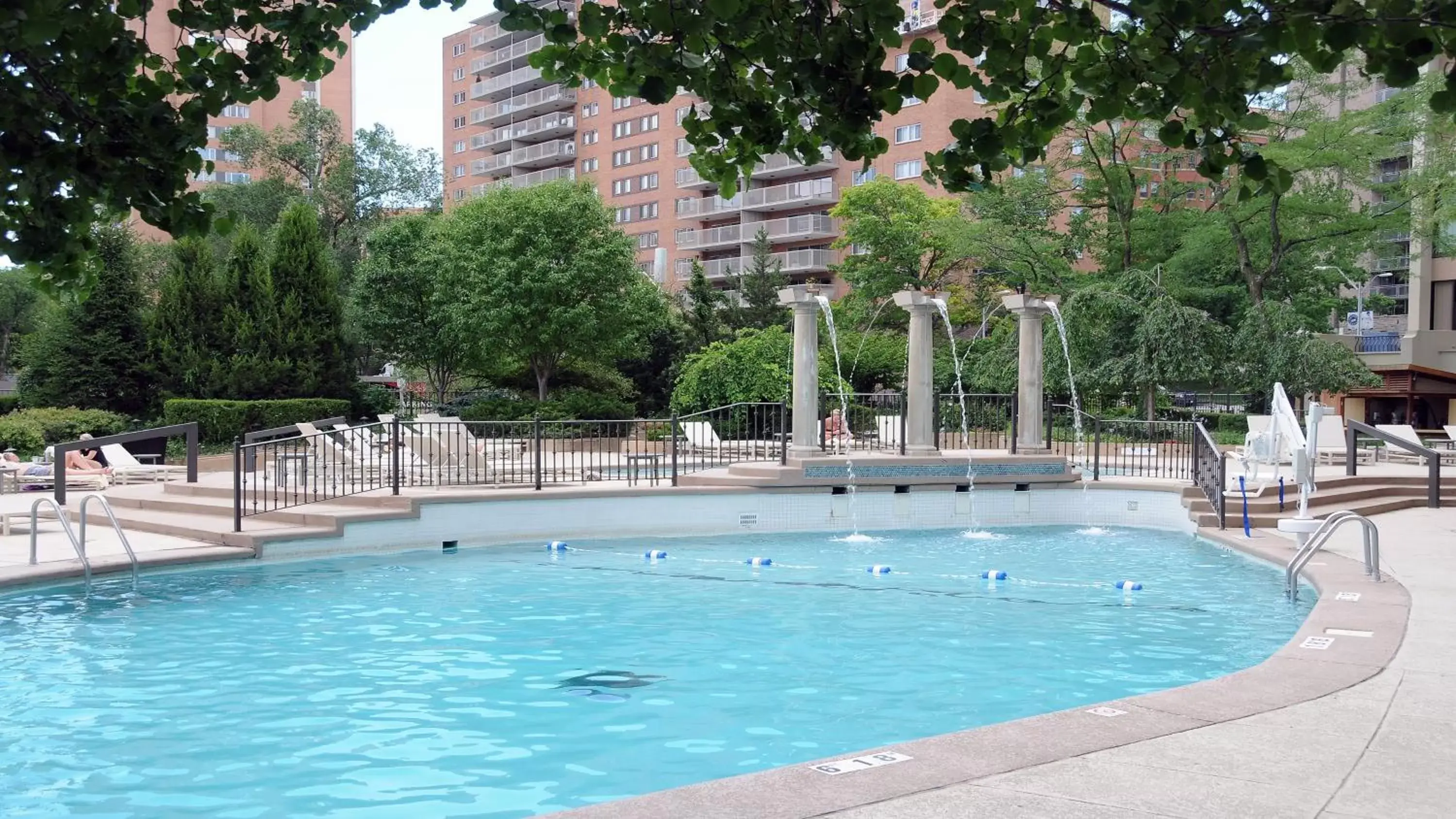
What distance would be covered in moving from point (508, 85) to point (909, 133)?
115ft

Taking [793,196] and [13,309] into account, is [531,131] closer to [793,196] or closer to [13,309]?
[793,196]

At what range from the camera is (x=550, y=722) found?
7816 millimetres

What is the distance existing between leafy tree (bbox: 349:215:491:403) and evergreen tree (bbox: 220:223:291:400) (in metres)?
5.44

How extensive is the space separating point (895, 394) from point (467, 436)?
8.47 metres

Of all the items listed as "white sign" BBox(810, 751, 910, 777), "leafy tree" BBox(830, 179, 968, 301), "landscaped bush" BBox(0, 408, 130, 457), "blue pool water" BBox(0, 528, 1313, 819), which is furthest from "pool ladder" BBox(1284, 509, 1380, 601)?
"leafy tree" BBox(830, 179, 968, 301)

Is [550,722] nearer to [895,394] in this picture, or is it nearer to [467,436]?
[467,436]

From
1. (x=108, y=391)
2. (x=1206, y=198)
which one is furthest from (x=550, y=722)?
(x=1206, y=198)

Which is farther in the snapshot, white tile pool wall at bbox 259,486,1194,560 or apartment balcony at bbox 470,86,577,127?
apartment balcony at bbox 470,86,577,127

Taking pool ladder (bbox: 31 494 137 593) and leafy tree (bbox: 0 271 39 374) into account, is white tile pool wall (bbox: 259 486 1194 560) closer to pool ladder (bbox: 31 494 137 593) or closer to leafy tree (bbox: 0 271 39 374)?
pool ladder (bbox: 31 494 137 593)

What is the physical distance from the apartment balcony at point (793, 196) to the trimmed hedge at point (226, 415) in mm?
33478

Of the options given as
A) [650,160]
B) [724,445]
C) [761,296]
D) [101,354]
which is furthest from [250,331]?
[650,160]

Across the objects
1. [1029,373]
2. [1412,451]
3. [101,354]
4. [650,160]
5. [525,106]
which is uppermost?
[525,106]

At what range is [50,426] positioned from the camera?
1089 inches

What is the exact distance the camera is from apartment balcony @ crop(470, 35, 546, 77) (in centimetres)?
7912
